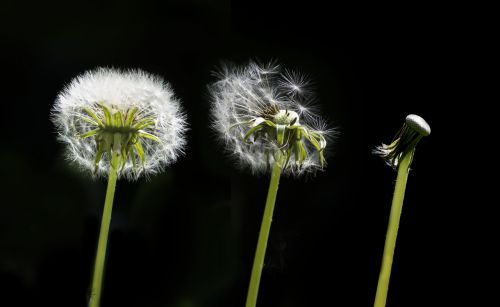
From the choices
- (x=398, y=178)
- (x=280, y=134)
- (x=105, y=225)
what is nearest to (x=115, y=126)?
(x=105, y=225)

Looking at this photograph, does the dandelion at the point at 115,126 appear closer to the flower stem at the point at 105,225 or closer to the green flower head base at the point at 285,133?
the flower stem at the point at 105,225

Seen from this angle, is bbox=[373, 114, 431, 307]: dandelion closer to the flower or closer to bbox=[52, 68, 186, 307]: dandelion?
the flower

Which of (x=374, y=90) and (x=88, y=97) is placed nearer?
(x=88, y=97)

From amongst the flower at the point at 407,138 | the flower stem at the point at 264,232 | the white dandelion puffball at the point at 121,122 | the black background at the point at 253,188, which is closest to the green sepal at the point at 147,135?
the white dandelion puffball at the point at 121,122

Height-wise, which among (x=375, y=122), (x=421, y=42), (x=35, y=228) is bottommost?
(x=35, y=228)

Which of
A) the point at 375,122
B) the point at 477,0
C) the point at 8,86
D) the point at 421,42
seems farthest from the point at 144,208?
the point at 477,0

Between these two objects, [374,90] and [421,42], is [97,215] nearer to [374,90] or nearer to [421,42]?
[374,90]

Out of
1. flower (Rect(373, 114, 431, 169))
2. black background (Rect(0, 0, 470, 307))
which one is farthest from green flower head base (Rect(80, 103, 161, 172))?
flower (Rect(373, 114, 431, 169))

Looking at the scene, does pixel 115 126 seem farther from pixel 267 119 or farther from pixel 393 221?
pixel 393 221
